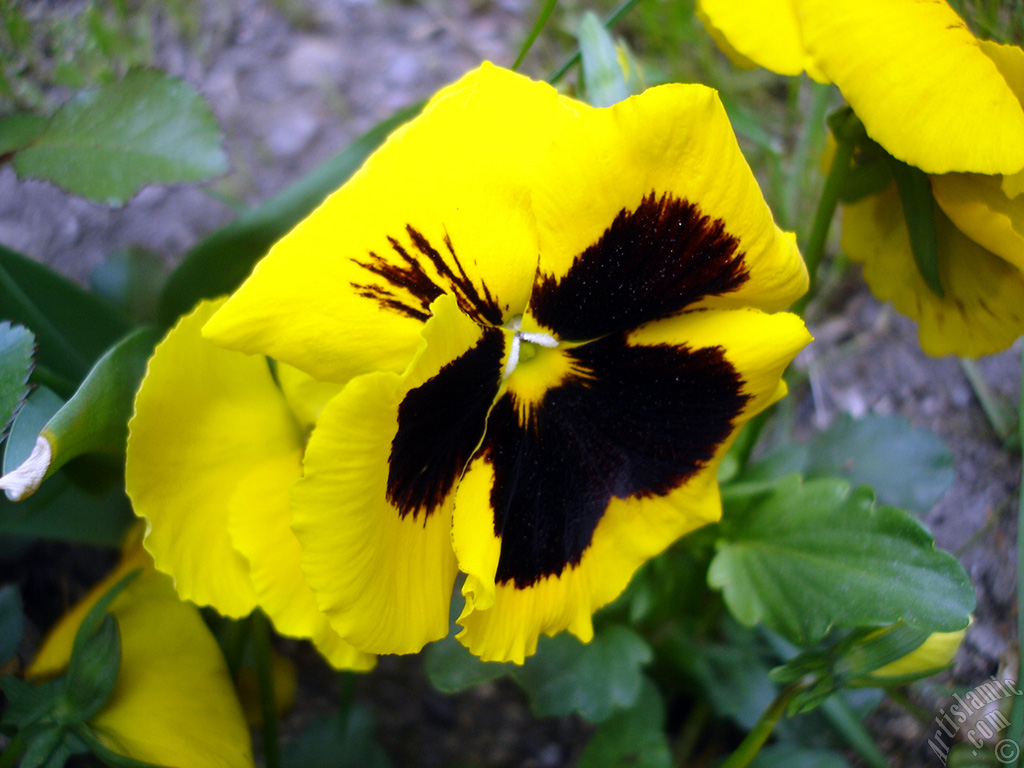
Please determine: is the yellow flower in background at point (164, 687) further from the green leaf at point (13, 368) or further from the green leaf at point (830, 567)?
the green leaf at point (830, 567)

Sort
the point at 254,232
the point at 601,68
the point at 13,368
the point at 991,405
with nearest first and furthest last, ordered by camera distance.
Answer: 1. the point at 13,368
2. the point at 601,68
3. the point at 254,232
4. the point at 991,405

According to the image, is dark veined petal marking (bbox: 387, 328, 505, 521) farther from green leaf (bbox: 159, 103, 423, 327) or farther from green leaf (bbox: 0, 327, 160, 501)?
green leaf (bbox: 159, 103, 423, 327)

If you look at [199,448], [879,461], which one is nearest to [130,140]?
[199,448]

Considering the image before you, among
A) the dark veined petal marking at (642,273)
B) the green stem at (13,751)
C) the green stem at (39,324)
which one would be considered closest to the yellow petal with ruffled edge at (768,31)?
the dark veined petal marking at (642,273)

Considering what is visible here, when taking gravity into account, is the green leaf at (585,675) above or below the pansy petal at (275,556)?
below

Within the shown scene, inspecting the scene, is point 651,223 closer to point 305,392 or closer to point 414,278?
point 414,278

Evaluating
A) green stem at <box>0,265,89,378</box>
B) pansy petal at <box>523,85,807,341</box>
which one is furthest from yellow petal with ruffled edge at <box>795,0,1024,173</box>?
green stem at <box>0,265,89,378</box>
